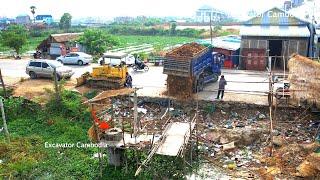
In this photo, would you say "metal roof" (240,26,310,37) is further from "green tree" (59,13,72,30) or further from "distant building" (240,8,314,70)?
"green tree" (59,13,72,30)

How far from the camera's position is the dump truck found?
17.5m

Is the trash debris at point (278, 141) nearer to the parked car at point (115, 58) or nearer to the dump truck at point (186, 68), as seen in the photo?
the dump truck at point (186, 68)

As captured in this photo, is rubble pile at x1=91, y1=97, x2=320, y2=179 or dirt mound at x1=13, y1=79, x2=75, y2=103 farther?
dirt mound at x1=13, y1=79, x2=75, y2=103

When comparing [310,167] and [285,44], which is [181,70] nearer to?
[310,167]

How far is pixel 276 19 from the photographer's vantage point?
24.3 meters

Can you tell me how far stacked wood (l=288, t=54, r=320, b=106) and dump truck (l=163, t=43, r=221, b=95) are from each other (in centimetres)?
438

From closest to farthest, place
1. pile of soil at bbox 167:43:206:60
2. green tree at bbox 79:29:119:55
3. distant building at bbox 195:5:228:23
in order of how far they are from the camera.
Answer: pile of soil at bbox 167:43:206:60 → green tree at bbox 79:29:119:55 → distant building at bbox 195:5:228:23

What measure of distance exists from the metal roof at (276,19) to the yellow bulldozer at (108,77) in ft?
34.0

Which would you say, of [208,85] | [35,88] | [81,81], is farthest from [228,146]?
[35,88]

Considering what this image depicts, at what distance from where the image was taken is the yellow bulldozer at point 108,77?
1994 cm

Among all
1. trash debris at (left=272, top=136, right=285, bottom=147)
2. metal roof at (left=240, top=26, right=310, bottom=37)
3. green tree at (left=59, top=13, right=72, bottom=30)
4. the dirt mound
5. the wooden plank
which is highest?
green tree at (left=59, top=13, right=72, bottom=30)

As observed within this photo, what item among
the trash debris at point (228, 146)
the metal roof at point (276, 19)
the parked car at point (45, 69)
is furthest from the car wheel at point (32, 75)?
the metal roof at point (276, 19)

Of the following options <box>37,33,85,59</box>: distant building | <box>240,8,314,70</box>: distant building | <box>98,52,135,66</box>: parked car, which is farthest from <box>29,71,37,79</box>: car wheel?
<box>240,8,314,70</box>: distant building

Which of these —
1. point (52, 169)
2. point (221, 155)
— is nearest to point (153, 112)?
point (221, 155)
